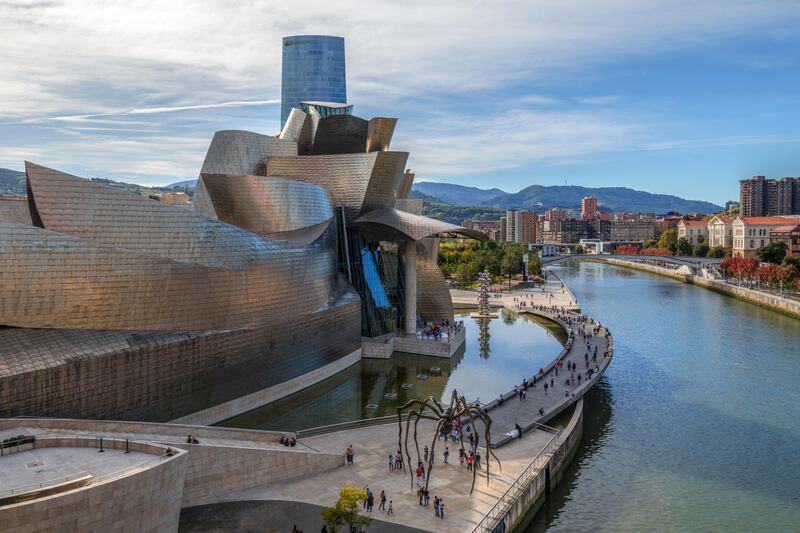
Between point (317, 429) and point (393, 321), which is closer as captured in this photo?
point (317, 429)

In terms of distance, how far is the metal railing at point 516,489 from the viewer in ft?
70.3

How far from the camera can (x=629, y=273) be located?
484 feet

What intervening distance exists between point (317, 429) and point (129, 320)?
9140mm

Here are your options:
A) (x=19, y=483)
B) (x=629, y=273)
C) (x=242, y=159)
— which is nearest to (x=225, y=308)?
(x=19, y=483)

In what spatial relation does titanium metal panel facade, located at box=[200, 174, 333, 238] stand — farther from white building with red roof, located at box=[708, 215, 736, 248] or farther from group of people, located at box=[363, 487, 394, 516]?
white building with red roof, located at box=[708, 215, 736, 248]

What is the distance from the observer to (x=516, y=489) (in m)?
23.9

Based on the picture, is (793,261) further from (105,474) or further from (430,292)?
(105,474)

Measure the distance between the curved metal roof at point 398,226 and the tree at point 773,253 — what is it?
Result: 3412 inches

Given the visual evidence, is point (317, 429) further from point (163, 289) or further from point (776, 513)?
point (776, 513)

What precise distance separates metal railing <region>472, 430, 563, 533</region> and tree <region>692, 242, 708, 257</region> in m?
147

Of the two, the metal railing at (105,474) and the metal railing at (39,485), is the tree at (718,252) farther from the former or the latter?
the metal railing at (39,485)

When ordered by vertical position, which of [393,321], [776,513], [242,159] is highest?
[242,159]

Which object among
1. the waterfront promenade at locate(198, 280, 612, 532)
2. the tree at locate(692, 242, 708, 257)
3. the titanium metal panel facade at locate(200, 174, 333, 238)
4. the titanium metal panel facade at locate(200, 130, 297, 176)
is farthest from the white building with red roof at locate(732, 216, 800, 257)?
the titanium metal panel facade at locate(200, 174, 333, 238)

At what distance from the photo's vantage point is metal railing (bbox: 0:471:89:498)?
54.3ft
